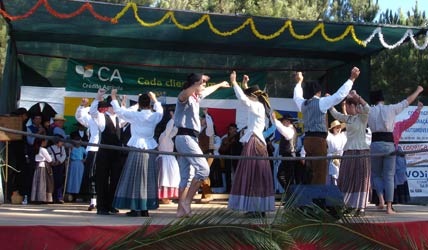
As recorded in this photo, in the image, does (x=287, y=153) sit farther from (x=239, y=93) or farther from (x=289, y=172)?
(x=239, y=93)

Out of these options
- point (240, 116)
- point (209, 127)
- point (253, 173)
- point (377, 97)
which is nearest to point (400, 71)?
point (240, 116)

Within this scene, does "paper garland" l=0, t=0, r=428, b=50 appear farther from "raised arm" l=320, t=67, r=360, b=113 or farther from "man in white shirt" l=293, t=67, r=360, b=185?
"raised arm" l=320, t=67, r=360, b=113

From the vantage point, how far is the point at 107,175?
8297 millimetres

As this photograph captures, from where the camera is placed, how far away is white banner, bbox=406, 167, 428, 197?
12863 mm

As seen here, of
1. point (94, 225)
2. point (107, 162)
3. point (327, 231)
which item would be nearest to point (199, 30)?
point (107, 162)

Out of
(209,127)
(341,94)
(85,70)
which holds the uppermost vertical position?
(85,70)

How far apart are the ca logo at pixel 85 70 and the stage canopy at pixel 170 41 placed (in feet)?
0.53

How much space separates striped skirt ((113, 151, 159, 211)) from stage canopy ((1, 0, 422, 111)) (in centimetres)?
293

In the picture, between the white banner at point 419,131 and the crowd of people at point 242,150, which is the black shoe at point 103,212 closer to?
the crowd of people at point 242,150

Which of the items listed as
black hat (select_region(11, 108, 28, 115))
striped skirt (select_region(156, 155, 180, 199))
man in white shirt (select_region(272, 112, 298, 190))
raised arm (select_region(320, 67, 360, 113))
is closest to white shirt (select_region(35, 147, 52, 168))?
black hat (select_region(11, 108, 28, 115))

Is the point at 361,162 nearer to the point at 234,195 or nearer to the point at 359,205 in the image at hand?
the point at 359,205

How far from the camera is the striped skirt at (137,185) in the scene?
7.66m

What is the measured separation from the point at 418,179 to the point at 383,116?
5.04 meters

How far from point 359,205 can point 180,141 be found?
7.38 ft
